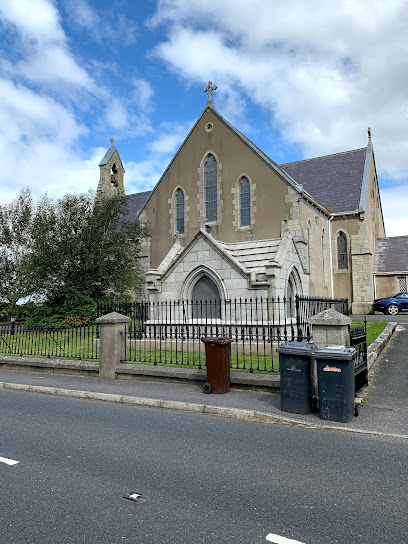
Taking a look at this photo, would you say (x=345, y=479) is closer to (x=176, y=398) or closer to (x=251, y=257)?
(x=176, y=398)

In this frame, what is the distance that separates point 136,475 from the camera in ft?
14.6

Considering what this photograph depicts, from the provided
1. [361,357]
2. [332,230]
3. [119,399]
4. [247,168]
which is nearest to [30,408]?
[119,399]

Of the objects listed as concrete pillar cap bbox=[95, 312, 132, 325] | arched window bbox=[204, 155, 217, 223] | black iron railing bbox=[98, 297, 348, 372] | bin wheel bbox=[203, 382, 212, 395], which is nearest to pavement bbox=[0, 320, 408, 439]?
bin wheel bbox=[203, 382, 212, 395]

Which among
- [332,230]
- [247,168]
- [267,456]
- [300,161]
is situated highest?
[300,161]

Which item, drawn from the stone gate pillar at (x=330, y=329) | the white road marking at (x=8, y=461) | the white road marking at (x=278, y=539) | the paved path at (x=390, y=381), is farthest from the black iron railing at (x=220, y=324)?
the white road marking at (x=278, y=539)

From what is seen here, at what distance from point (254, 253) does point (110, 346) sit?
5.88m

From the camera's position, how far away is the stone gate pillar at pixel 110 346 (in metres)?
10.3

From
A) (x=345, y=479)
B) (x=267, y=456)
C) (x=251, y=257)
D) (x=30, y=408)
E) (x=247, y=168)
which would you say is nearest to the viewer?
(x=345, y=479)

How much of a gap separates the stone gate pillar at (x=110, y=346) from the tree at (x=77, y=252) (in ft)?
41.8

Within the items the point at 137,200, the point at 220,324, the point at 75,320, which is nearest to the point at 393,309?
the point at 220,324

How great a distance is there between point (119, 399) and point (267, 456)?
4.07m

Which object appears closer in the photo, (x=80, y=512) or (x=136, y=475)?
(x=80, y=512)

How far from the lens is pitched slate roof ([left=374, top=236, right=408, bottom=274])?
29.1 meters

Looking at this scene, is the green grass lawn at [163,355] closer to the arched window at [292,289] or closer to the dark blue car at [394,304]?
the arched window at [292,289]
